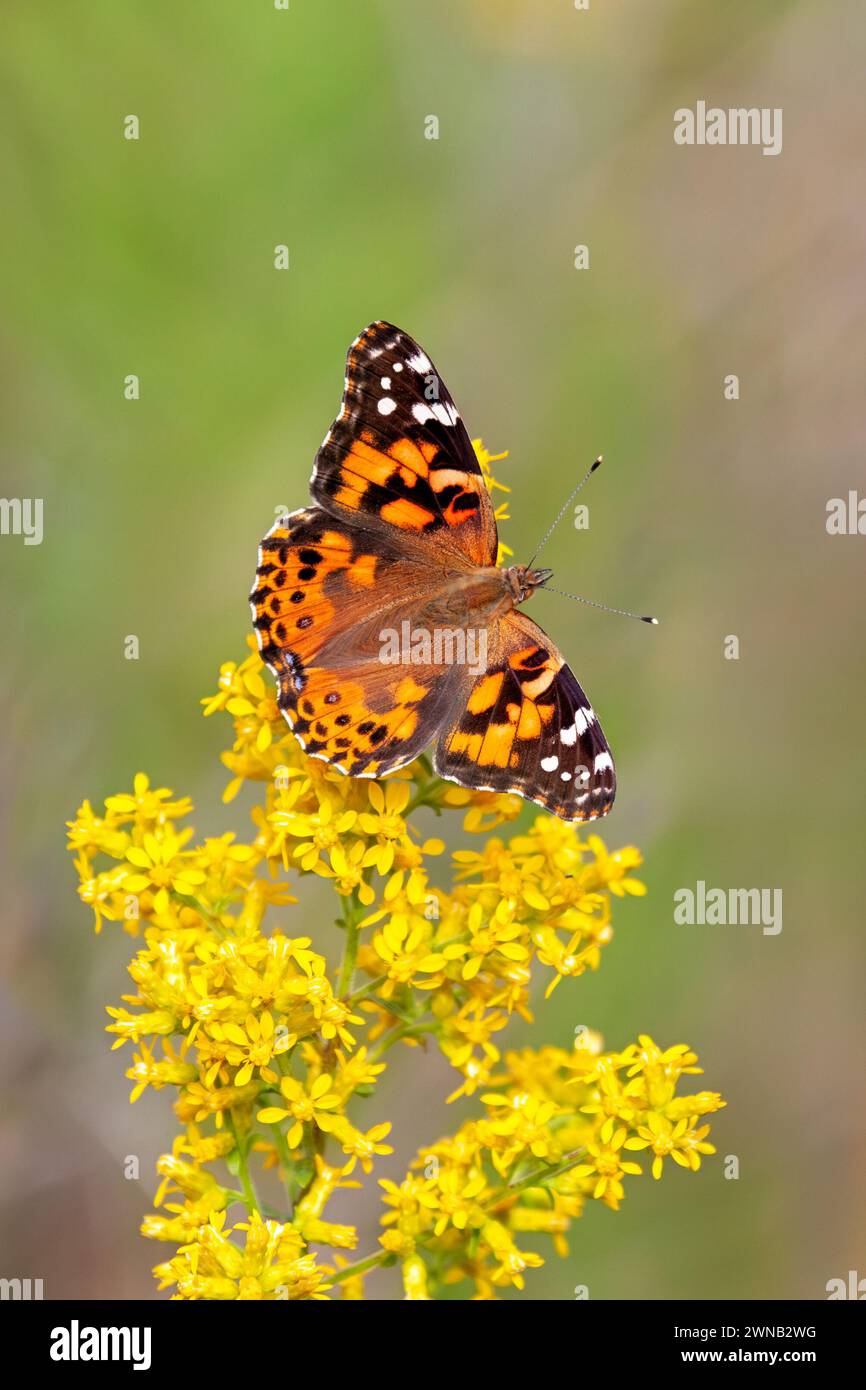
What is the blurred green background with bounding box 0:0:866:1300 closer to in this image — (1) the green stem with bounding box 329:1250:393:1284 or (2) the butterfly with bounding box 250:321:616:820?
(2) the butterfly with bounding box 250:321:616:820

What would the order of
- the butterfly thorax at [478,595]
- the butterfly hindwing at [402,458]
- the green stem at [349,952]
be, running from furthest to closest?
the butterfly thorax at [478,595] → the butterfly hindwing at [402,458] → the green stem at [349,952]

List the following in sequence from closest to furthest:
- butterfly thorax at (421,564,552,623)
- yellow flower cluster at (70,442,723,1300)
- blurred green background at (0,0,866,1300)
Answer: yellow flower cluster at (70,442,723,1300) < butterfly thorax at (421,564,552,623) < blurred green background at (0,0,866,1300)

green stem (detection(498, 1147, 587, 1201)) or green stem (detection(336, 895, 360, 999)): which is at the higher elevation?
green stem (detection(336, 895, 360, 999))

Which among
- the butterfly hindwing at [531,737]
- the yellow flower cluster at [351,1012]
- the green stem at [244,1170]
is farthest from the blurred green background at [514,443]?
the green stem at [244,1170]

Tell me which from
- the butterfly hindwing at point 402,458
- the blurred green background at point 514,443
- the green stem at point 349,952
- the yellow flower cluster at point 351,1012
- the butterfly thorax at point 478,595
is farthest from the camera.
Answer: the blurred green background at point 514,443

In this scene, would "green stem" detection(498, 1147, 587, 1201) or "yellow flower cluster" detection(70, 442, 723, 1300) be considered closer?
"yellow flower cluster" detection(70, 442, 723, 1300)

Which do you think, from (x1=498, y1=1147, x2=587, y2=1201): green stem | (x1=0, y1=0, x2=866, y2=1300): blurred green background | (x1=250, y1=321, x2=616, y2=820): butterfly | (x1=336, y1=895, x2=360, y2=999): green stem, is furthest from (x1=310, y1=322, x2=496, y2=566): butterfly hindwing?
(x1=0, y1=0, x2=866, y2=1300): blurred green background

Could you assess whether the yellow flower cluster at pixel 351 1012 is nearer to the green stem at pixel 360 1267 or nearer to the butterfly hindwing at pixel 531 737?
the green stem at pixel 360 1267

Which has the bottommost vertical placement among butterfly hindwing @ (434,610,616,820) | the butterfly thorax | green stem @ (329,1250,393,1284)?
green stem @ (329,1250,393,1284)
